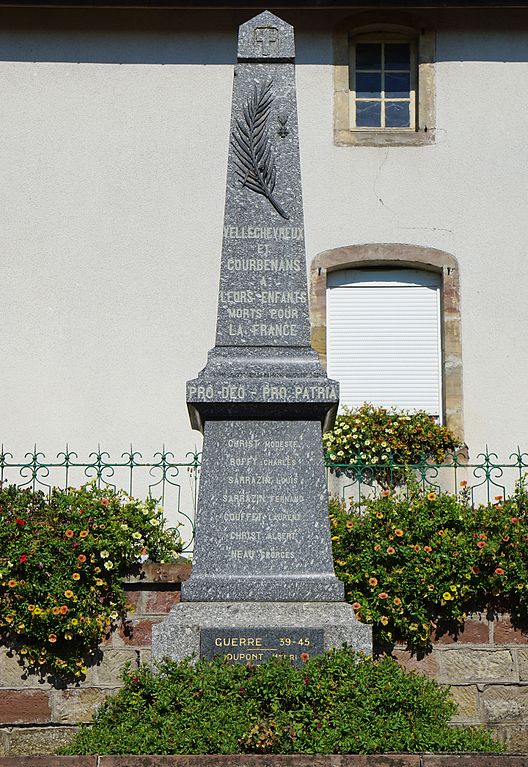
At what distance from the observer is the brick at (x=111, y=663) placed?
24.9 ft

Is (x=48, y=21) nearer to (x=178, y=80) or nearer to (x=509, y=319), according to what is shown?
(x=178, y=80)

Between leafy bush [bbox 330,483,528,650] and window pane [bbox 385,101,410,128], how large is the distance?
600 centimetres

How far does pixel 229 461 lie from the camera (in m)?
6.61

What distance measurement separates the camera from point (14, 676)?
759 centimetres

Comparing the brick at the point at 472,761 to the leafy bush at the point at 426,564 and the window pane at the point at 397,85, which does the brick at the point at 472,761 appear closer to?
the leafy bush at the point at 426,564

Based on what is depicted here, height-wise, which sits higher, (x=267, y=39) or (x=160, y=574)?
(x=267, y=39)

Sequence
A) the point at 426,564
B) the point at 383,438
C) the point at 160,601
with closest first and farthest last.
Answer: the point at 426,564 → the point at 160,601 → the point at 383,438

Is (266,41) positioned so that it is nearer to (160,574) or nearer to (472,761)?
(160,574)

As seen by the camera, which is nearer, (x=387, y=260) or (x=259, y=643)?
(x=259, y=643)

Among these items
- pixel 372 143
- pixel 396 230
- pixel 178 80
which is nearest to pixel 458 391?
pixel 396 230

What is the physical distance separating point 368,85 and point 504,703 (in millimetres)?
7410

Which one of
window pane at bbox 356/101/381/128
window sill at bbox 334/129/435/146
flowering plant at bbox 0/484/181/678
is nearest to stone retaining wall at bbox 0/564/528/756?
flowering plant at bbox 0/484/181/678

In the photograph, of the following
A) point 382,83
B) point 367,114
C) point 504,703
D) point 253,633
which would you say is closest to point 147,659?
point 253,633

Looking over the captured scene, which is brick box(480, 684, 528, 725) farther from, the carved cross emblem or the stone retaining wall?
the carved cross emblem
